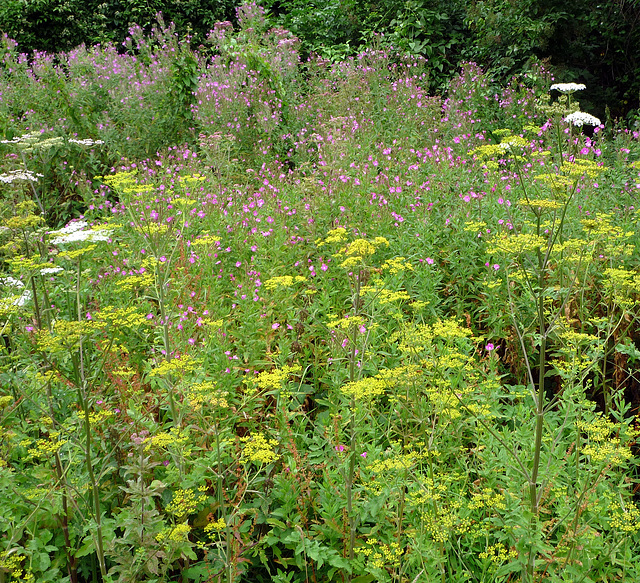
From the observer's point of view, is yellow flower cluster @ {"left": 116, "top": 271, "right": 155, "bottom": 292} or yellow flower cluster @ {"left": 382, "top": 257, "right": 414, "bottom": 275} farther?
yellow flower cluster @ {"left": 382, "top": 257, "right": 414, "bottom": 275}

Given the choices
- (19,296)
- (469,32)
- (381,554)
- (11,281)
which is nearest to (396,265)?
(381,554)

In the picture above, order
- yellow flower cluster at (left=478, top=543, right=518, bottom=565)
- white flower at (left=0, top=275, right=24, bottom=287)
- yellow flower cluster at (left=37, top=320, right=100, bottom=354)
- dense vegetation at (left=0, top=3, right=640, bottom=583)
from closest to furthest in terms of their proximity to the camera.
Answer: yellow flower cluster at (left=478, top=543, right=518, bottom=565) < yellow flower cluster at (left=37, top=320, right=100, bottom=354) < dense vegetation at (left=0, top=3, right=640, bottom=583) < white flower at (left=0, top=275, right=24, bottom=287)

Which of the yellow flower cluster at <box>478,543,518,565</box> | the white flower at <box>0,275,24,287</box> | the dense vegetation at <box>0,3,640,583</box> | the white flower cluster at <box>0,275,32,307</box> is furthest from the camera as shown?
the white flower at <box>0,275,24,287</box>

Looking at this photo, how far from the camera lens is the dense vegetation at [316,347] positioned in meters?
2.08

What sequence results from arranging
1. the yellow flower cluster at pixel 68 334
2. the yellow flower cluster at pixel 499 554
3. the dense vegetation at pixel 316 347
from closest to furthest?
the yellow flower cluster at pixel 499 554 < the yellow flower cluster at pixel 68 334 < the dense vegetation at pixel 316 347

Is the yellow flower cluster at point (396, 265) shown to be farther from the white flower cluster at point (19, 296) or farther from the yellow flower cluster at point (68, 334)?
the white flower cluster at point (19, 296)

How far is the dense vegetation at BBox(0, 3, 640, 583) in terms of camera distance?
6.82 ft

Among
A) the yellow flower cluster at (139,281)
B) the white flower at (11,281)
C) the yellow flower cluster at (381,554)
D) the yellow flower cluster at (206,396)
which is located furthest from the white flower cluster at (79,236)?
the yellow flower cluster at (381,554)

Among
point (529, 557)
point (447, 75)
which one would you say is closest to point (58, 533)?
point (529, 557)

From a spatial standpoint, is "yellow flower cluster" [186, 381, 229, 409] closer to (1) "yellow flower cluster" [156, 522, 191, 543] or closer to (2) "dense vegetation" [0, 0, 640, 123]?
(1) "yellow flower cluster" [156, 522, 191, 543]

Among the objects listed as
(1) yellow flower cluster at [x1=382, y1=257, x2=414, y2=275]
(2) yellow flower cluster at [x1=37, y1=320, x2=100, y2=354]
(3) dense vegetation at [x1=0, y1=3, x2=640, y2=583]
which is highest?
(2) yellow flower cluster at [x1=37, y1=320, x2=100, y2=354]

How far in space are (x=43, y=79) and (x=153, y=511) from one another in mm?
8119

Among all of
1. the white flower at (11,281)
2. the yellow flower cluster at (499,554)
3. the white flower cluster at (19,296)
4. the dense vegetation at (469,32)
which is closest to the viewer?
the yellow flower cluster at (499,554)

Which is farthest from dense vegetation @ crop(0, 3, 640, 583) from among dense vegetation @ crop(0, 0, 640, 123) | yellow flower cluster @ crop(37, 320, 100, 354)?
dense vegetation @ crop(0, 0, 640, 123)
